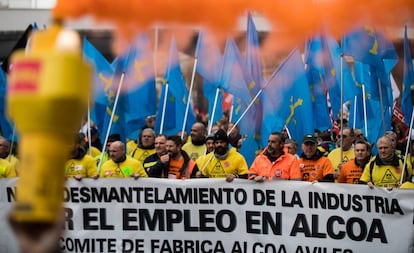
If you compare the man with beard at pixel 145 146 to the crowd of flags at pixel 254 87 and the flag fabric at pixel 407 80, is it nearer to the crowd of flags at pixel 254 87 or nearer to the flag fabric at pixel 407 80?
the crowd of flags at pixel 254 87

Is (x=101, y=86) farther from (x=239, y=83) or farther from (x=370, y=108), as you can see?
(x=370, y=108)

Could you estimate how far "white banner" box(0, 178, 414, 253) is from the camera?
352 inches

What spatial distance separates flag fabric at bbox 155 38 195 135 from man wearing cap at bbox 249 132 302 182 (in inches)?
153

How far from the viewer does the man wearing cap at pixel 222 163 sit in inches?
396

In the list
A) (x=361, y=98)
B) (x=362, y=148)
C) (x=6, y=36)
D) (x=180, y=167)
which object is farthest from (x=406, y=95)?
(x=6, y=36)

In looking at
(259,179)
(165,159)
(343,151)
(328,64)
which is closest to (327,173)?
(259,179)

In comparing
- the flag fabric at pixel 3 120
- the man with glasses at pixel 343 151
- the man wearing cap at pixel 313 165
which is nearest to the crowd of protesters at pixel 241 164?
the man wearing cap at pixel 313 165

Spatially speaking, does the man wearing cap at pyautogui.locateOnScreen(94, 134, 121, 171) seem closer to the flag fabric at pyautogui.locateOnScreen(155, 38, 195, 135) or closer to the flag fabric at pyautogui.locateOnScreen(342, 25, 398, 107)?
the flag fabric at pyautogui.locateOnScreen(155, 38, 195, 135)

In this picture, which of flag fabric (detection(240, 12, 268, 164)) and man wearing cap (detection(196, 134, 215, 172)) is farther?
flag fabric (detection(240, 12, 268, 164))

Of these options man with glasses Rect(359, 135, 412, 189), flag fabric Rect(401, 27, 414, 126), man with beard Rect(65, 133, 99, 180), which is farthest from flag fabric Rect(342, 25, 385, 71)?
man with beard Rect(65, 133, 99, 180)

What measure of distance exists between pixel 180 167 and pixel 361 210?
7.21 ft

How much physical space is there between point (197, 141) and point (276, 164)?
6.43 ft

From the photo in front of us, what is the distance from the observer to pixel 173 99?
45.5 ft

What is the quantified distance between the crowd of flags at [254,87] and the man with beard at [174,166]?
6.22ft
